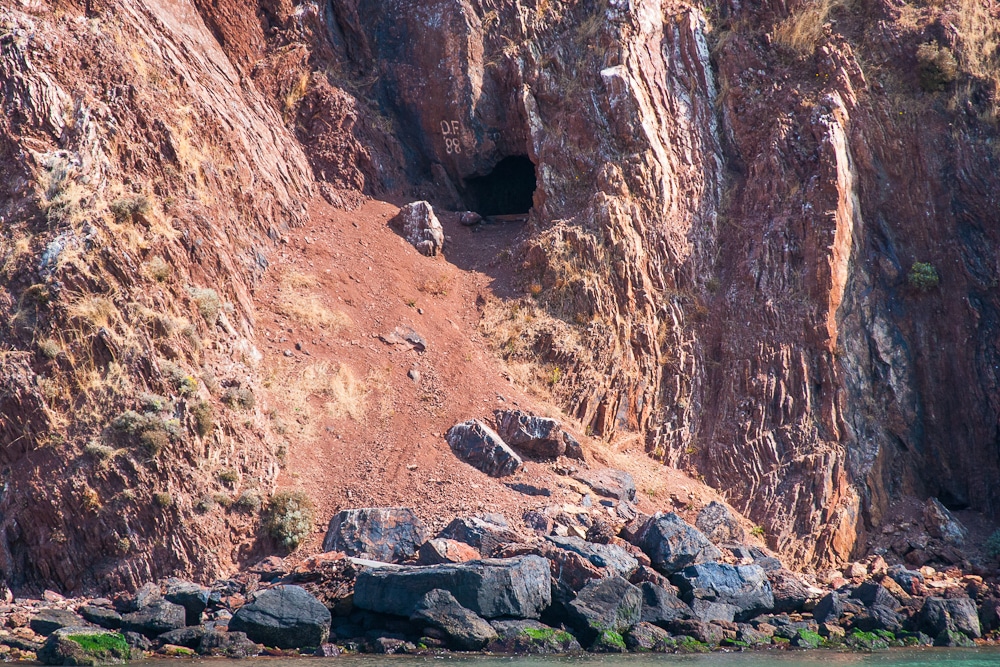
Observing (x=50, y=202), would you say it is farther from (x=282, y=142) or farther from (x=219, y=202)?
(x=282, y=142)

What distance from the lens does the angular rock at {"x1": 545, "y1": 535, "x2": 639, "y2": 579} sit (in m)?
14.4

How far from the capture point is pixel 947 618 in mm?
14695

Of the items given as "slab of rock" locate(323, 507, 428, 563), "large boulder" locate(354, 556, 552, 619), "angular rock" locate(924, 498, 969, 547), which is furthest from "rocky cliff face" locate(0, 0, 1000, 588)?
"large boulder" locate(354, 556, 552, 619)

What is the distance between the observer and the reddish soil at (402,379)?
1628cm

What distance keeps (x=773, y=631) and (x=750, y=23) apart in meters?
15.7

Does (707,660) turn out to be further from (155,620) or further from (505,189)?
(505,189)

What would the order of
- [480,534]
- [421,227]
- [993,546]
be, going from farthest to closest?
1. [421,227]
2. [993,546]
3. [480,534]

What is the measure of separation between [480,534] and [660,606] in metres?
2.96

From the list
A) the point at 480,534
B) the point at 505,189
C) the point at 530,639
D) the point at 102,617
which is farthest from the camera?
the point at 505,189

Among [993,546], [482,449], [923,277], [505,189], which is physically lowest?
[993,546]

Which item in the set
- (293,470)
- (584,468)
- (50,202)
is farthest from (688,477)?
(50,202)

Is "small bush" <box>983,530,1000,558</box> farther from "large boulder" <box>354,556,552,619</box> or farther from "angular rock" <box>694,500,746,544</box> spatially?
"large boulder" <box>354,556,552,619</box>

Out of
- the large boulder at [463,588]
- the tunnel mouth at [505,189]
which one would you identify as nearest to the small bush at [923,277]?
the tunnel mouth at [505,189]

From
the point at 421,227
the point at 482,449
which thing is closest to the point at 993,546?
the point at 482,449
